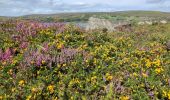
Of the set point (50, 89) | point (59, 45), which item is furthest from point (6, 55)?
point (50, 89)

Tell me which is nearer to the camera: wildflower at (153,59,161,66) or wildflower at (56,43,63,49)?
wildflower at (153,59,161,66)

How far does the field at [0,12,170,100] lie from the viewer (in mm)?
7891

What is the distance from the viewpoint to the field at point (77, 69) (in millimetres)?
7891

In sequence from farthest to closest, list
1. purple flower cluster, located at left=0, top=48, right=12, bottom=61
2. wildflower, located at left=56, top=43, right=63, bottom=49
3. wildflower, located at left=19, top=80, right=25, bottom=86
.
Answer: wildflower, located at left=56, top=43, right=63, bottom=49 → purple flower cluster, located at left=0, top=48, right=12, bottom=61 → wildflower, located at left=19, top=80, right=25, bottom=86

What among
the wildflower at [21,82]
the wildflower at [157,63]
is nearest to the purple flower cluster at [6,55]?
the wildflower at [21,82]

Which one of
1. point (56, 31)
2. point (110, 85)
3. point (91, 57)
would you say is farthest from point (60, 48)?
point (110, 85)

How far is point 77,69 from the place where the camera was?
9078 millimetres

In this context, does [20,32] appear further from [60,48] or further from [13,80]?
[13,80]

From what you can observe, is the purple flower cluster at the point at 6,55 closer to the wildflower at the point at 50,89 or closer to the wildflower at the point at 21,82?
the wildflower at the point at 21,82

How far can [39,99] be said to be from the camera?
25.8 ft

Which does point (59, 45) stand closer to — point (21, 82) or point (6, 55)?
point (6, 55)

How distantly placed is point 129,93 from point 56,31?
5.68 meters

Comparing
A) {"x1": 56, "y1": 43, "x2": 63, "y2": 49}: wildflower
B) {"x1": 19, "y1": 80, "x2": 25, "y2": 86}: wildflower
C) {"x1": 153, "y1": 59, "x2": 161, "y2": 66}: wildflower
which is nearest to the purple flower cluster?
{"x1": 56, "y1": 43, "x2": 63, "y2": 49}: wildflower

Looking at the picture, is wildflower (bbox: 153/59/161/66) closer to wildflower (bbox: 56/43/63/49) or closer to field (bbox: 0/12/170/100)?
field (bbox: 0/12/170/100)
